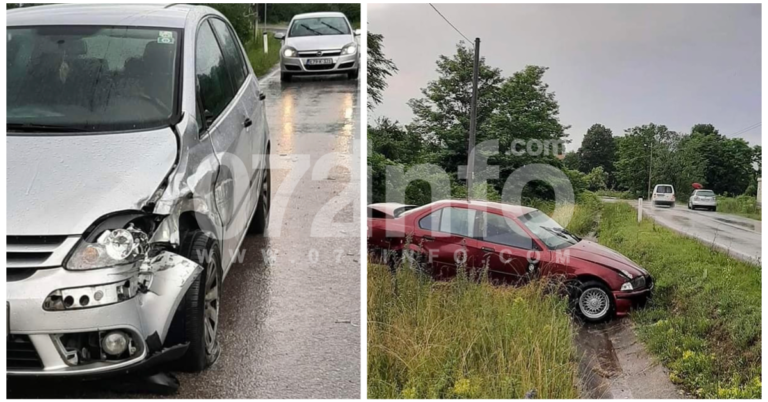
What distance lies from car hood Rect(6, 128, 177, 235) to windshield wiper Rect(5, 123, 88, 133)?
44 mm

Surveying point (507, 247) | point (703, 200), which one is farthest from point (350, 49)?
point (703, 200)

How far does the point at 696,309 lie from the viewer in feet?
A: 12.9

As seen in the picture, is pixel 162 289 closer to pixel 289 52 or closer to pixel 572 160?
pixel 289 52

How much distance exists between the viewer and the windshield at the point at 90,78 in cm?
321

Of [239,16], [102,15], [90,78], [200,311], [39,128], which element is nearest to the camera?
[200,311]

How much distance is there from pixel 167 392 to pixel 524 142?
2357mm

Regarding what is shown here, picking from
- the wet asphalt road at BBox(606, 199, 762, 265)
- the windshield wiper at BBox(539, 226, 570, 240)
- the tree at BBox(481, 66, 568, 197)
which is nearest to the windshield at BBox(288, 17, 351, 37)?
the tree at BBox(481, 66, 568, 197)

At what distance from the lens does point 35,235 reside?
2.62 meters

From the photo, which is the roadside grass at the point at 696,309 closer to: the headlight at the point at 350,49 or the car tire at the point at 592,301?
the car tire at the point at 592,301

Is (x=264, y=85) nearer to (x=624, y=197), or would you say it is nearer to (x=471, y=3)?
(x=471, y=3)

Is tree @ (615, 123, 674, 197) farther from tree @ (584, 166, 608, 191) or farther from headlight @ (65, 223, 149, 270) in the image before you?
headlight @ (65, 223, 149, 270)

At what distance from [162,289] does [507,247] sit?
83.9 inches

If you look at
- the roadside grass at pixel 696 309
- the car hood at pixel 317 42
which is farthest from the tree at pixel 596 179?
the car hood at pixel 317 42

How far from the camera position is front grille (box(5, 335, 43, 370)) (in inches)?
101
